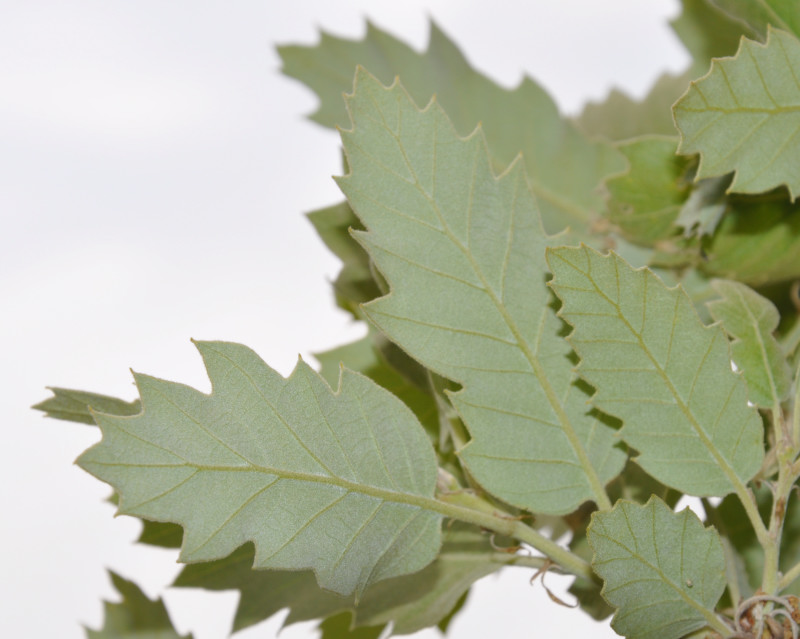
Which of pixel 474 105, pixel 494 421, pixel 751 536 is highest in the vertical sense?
pixel 474 105

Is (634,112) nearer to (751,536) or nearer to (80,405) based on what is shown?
(751,536)

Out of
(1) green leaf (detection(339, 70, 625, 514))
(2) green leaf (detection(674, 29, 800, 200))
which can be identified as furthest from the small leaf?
(2) green leaf (detection(674, 29, 800, 200))

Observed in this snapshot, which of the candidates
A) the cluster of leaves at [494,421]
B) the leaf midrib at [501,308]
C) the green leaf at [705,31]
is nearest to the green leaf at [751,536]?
the cluster of leaves at [494,421]

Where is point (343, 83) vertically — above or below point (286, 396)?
above

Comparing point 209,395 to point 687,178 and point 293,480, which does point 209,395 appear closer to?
point 293,480

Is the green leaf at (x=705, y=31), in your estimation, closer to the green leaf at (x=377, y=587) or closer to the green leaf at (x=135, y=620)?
the green leaf at (x=377, y=587)

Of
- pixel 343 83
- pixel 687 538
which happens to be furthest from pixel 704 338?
pixel 343 83

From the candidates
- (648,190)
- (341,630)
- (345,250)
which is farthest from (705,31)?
(341,630)
